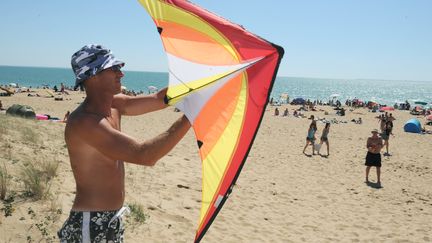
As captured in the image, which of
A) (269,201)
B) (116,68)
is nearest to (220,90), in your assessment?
(116,68)

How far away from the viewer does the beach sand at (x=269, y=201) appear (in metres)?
5.70

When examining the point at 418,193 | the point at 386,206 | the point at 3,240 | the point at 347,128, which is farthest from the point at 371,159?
the point at 347,128

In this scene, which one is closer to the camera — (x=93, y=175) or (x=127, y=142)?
(x=127, y=142)

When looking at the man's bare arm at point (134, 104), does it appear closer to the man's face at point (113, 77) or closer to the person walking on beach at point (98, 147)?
the person walking on beach at point (98, 147)

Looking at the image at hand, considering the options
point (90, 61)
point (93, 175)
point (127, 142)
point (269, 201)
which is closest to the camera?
point (127, 142)

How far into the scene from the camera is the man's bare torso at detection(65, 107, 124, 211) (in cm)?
218

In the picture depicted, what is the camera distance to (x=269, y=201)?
862 cm

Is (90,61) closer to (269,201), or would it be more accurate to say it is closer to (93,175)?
(93,175)

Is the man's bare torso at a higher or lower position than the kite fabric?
lower

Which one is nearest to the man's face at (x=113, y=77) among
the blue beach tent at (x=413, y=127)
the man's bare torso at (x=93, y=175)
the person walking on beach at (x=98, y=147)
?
the person walking on beach at (x=98, y=147)

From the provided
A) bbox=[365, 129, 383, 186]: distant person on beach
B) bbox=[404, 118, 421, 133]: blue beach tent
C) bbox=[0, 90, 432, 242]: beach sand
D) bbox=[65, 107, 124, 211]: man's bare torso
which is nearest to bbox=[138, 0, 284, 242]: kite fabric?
bbox=[65, 107, 124, 211]: man's bare torso

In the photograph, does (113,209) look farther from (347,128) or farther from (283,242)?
(347,128)

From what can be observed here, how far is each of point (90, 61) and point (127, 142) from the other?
0.66 meters

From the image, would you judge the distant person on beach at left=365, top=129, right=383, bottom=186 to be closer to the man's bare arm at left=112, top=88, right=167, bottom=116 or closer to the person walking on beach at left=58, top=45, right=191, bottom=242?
the man's bare arm at left=112, top=88, right=167, bottom=116
